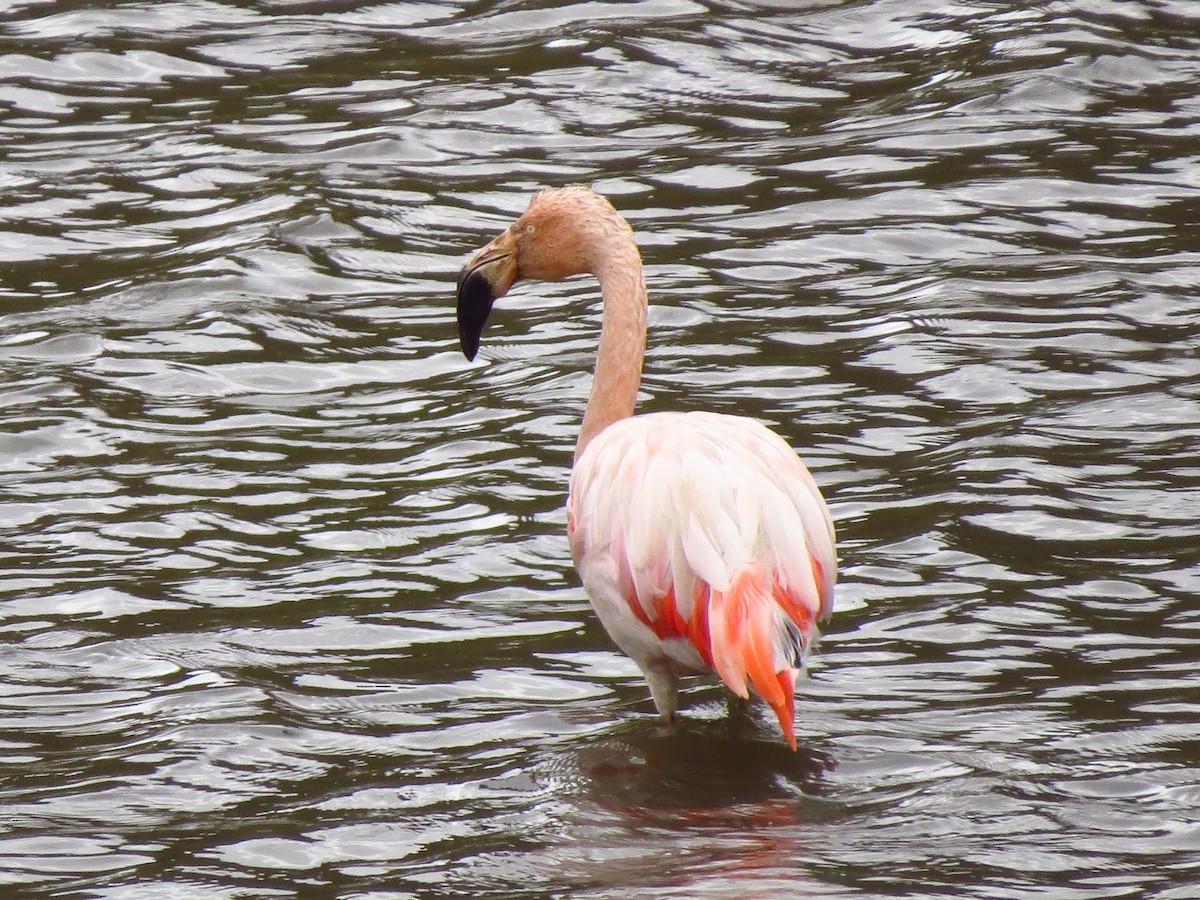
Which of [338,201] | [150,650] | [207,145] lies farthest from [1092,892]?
[207,145]

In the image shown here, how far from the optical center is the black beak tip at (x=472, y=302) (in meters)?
5.58

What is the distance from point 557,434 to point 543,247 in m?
1.24

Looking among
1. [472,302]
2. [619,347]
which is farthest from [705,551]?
[472,302]

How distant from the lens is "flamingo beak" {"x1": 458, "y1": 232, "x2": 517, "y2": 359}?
5.54 m

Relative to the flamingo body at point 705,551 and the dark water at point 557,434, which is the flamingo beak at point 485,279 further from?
the flamingo body at point 705,551

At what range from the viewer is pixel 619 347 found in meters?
5.29

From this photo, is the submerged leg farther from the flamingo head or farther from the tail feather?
the flamingo head

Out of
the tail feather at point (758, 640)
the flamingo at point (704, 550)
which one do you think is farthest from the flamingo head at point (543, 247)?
the tail feather at point (758, 640)

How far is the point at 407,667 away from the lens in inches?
200

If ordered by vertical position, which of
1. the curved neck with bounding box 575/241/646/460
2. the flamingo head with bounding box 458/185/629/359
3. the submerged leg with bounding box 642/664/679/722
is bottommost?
the submerged leg with bounding box 642/664/679/722

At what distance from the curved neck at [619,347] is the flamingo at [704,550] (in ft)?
1.26

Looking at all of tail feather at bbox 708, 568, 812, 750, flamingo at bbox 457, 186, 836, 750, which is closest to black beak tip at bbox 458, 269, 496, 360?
flamingo at bbox 457, 186, 836, 750

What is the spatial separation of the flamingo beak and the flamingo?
86 centimetres

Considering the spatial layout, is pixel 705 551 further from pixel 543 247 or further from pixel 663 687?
pixel 543 247
